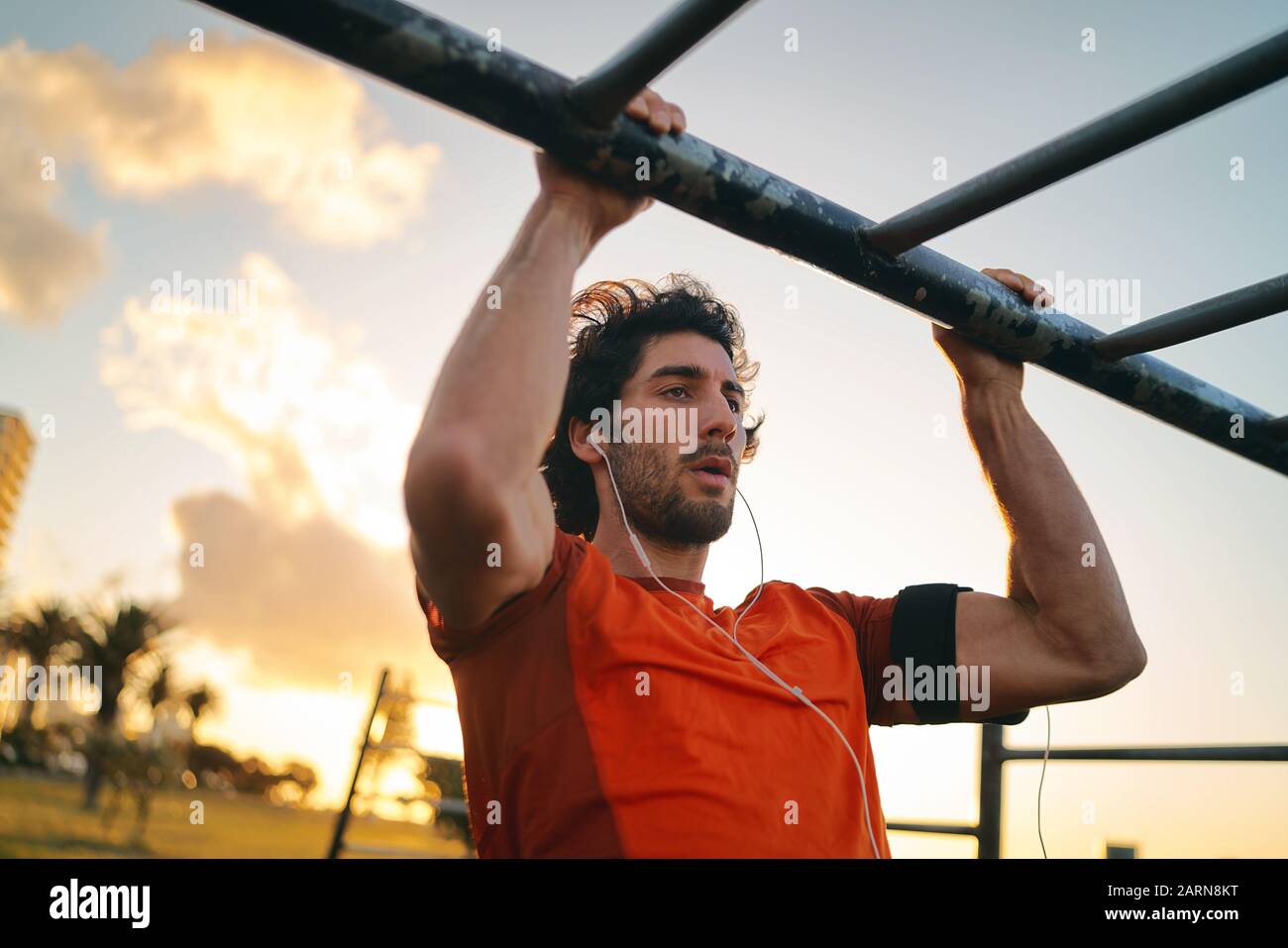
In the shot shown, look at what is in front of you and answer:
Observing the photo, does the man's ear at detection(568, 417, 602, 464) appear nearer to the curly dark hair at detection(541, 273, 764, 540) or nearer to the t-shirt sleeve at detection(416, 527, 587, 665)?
the curly dark hair at detection(541, 273, 764, 540)

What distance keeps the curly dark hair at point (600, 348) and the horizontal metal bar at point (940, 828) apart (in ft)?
5.12

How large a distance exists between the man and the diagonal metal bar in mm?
72

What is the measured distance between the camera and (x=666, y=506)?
1979 millimetres

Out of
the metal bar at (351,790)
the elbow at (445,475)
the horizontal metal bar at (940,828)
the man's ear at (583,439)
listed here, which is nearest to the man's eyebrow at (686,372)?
the man's ear at (583,439)

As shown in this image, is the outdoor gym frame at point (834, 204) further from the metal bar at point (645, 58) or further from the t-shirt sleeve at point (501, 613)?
the t-shirt sleeve at point (501, 613)

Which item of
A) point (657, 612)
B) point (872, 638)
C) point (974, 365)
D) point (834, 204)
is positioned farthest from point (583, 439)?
point (834, 204)

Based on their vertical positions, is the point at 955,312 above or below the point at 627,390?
below

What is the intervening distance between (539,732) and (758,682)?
0.43 meters

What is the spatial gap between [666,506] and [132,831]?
25.3 meters
